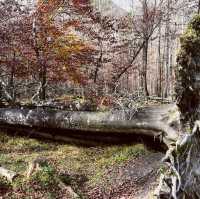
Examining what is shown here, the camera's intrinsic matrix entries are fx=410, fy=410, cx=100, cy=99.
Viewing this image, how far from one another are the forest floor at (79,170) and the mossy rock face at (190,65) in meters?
2.18

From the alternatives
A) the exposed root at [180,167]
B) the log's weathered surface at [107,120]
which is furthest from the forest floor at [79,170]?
the exposed root at [180,167]

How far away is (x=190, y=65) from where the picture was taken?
34.2ft

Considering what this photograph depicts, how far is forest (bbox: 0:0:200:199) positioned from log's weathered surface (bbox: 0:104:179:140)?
0.11 ft

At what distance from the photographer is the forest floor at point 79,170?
10102mm

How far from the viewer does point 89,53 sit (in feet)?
68.4

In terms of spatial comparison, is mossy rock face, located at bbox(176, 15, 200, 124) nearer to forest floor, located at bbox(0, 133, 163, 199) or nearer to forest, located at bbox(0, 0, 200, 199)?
forest, located at bbox(0, 0, 200, 199)

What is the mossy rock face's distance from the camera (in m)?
10.4

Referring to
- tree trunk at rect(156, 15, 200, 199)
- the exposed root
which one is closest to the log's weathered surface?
tree trunk at rect(156, 15, 200, 199)

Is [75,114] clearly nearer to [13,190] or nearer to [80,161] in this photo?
[80,161]

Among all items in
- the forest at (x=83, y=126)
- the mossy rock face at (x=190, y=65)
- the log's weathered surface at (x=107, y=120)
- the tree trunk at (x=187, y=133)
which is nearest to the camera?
the tree trunk at (x=187, y=133)

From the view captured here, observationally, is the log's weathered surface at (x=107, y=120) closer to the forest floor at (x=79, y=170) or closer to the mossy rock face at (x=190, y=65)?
the forest floor at (x=79, y=170)

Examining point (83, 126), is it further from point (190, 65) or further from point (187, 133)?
point (190, 65)

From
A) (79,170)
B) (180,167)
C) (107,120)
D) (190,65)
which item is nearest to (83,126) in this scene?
(107,120)

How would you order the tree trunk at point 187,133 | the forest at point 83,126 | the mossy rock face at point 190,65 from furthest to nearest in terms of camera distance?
the mossy rock face at point 190,65
the forest at point 83,126
the tree trunk at point 187,133
